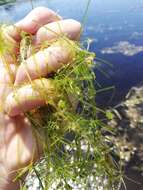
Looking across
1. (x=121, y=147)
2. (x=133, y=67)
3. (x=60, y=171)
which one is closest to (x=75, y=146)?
(x=60, y=171)

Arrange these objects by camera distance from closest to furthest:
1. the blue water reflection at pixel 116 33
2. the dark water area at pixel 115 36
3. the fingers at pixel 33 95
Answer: the fingers at pixel 33 95 → the dark water area at pixel 115 36 → the blue water reflection at pixel 116 33

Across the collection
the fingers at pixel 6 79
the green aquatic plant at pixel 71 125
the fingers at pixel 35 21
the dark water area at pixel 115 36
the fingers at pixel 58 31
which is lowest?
the green aquatic plant at pixel 71 125

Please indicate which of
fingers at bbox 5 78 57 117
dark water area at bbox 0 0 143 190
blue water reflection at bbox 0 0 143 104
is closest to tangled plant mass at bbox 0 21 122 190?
fingers at bbox 5 78 57 117

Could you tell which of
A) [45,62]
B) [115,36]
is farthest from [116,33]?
[45,62]

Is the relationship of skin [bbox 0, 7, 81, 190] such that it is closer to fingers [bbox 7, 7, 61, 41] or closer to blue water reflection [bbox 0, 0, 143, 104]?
fingers [bbox 7, 7, 61, 41]

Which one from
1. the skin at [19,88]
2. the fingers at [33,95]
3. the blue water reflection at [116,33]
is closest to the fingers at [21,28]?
the skin at [19,88]

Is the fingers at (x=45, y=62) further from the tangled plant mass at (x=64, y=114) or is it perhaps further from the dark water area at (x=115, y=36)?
the dark water area at (x=115, y=36)
